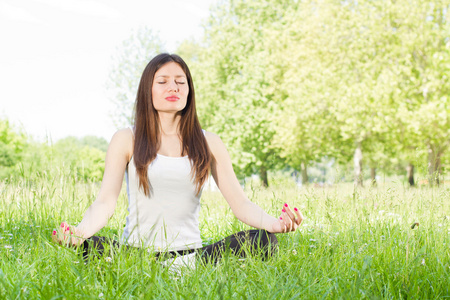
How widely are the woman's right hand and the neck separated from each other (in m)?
1.06

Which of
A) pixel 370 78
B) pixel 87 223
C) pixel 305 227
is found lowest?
pixel 305 227

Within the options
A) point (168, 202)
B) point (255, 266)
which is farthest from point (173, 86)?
point (255, 266)

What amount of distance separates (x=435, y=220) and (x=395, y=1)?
539 inches

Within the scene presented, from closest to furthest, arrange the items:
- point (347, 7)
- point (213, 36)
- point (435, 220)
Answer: point (435, 220)
point (347, 7)
point (213, 36)

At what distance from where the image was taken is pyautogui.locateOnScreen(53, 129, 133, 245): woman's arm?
280 cm

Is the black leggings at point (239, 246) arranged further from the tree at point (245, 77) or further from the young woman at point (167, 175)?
the tree at point (245, 77)

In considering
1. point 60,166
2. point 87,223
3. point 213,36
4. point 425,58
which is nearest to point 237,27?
point 213,36

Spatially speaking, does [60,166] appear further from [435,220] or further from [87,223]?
[435,220]

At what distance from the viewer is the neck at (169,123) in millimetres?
3314

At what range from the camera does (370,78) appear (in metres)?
14.8

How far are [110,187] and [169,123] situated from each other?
69 centimetres

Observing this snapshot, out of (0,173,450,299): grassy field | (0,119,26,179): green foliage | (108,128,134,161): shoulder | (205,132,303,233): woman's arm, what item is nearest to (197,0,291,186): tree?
(0,173,450,299): grassy field

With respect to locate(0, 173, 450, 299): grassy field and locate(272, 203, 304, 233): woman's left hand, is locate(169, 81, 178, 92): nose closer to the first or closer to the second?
locate(0, 173, 450, 299): grassy field

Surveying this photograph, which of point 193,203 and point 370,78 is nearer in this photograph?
point 193,203
